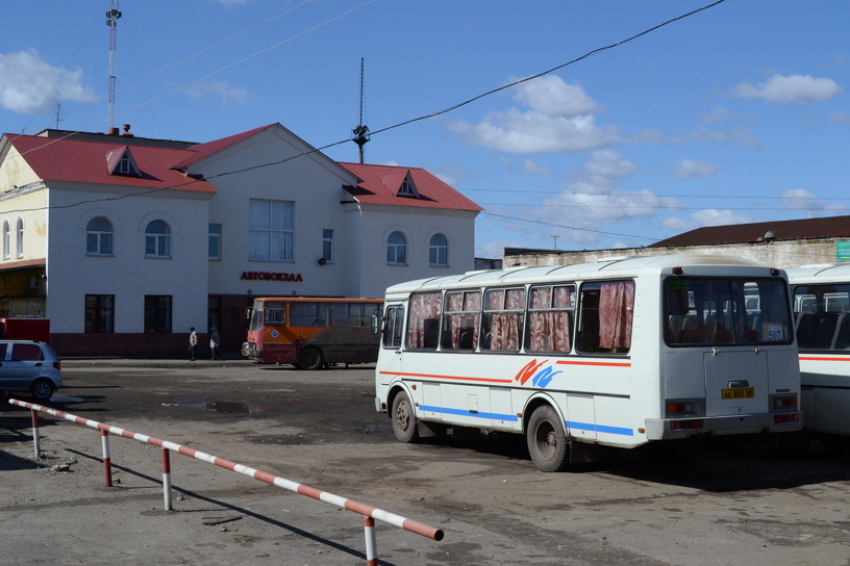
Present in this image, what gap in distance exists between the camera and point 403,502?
11.2 metres

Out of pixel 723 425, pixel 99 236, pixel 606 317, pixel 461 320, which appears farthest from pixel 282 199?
pixel 723 425

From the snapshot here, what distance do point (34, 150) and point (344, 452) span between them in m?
39.5

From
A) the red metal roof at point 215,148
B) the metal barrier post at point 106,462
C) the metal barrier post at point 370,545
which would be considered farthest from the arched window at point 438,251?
the metal barrier post at point 370,545

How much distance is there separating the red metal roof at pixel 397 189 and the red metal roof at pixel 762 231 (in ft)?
39.4

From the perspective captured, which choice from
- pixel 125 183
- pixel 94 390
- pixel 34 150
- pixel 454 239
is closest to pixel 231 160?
pixel 125 183

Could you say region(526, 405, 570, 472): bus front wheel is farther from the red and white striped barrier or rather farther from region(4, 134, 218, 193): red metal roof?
region(4, 134, 218, 193): red metal roof

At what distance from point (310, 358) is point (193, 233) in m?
13.4

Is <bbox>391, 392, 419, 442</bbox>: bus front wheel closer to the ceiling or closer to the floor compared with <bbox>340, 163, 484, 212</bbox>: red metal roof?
closer to the floor

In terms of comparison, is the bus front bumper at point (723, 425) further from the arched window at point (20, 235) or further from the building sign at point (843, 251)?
the arched window at point (20, 235)

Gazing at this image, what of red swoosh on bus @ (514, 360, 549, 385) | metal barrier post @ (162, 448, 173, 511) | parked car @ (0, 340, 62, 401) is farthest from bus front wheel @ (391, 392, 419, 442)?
parked car @ (0, 340, 62, 401)

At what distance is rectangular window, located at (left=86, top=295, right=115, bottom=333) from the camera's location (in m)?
48.4

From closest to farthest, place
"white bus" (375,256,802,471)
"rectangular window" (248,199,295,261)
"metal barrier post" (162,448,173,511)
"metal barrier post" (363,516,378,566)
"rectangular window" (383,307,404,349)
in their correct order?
1. "metal barrier post" (363,516,378,566)
2. "metal barrier post" (162,448,173,511)
3. "white bus" (375,256,802,471)
4. "rectangular window" (383,307,404,349)
5. "rectangular window" (248,199,295,261)

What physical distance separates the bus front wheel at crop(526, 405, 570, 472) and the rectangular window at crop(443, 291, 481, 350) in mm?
2001

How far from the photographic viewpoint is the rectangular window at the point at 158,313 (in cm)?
5028
